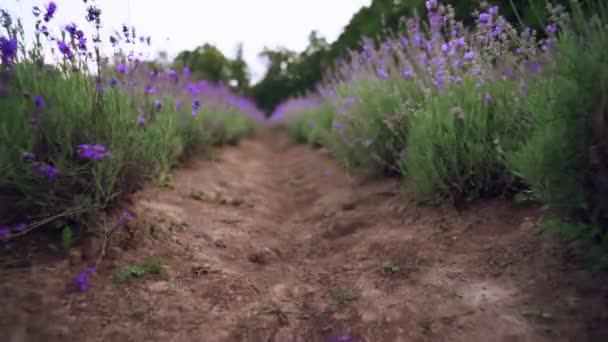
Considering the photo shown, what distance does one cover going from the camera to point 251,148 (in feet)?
26.1

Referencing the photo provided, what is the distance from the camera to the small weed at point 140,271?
187 cm

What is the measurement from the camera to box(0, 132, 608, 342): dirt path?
1.53m

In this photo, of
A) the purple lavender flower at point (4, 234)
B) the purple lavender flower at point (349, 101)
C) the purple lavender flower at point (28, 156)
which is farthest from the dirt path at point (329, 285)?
the purple lavender flower at point (349, 101)

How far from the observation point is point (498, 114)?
104 inches

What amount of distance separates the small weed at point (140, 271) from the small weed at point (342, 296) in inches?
35.2

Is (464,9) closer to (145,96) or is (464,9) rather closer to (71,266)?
(145,96)

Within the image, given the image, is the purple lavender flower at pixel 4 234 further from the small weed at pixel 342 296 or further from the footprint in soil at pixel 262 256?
the small weed at pixel 342 296

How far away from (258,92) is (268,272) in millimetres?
21552

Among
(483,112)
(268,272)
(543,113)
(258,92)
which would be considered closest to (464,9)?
(483,112)

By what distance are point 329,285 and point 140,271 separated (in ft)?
3.27

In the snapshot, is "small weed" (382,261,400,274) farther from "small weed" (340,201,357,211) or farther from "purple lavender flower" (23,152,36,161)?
"purple lavender flower" (23,152,36,161)

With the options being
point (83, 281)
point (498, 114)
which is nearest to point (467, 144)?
point (498, 114)

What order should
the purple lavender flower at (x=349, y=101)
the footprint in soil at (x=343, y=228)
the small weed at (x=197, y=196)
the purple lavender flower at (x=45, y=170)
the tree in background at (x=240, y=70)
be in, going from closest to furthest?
the purple lavender flower at (x=45, y=170), the footprint in soil at (x=343, y=228), the small weed at (x=197, y=196), the purple lavender flower at (x=349, y=101), the tree in background at (x=240, y=70)

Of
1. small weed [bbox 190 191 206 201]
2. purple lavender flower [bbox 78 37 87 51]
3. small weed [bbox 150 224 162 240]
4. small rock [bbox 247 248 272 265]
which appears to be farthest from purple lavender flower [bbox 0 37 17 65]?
small weed [bbox 190 191 206 201]
